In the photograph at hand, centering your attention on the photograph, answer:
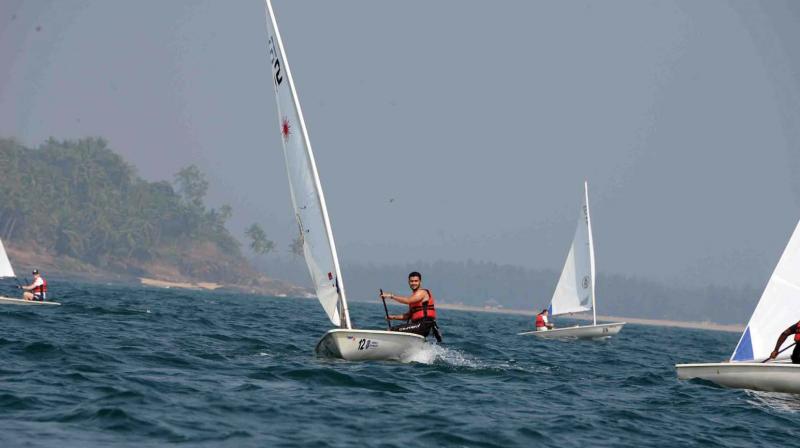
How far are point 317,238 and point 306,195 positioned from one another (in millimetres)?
971

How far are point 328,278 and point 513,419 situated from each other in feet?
22.0

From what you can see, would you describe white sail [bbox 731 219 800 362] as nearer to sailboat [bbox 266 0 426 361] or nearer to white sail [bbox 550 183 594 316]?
sailboat [bbox 266 0 426 361]

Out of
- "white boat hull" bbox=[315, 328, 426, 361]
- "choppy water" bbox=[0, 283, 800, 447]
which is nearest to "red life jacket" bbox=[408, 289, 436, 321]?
"white boat hull" bbox=[315, 328, 426, 361]

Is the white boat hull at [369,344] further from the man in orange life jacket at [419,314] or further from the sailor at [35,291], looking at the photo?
the sailor at [35,291]

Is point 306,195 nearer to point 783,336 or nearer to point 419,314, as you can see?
point 419,314

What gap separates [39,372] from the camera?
65.6ft

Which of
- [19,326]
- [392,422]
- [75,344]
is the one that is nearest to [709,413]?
[392,422]

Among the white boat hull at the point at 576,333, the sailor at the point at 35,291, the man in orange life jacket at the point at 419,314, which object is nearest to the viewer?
the man in orange life jacket at the point at 419,314

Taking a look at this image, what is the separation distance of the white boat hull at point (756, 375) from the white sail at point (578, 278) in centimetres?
2758

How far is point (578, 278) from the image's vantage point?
5409cm

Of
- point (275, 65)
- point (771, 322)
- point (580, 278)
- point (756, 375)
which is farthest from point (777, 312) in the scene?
point (580, 278)

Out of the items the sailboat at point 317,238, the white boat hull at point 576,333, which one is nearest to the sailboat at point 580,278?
the white boat hull at point 576,333

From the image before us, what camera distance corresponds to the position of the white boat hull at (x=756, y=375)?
74.5 feet

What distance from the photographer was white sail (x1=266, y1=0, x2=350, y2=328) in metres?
23.2
